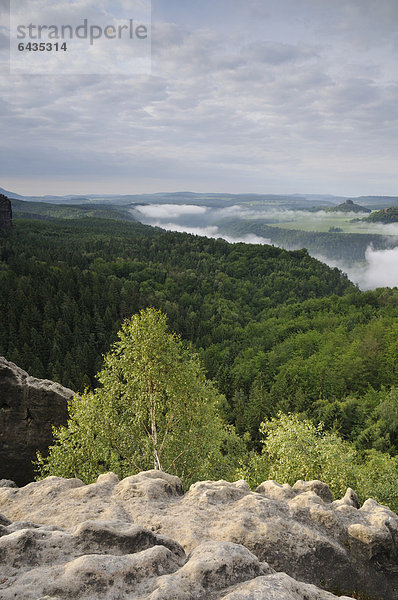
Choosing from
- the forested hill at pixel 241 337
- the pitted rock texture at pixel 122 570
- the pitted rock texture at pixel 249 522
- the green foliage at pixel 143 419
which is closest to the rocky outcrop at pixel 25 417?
the forested hill at pixel 241 337

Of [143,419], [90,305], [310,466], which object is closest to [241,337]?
[90,305]

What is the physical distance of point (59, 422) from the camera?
34156mm

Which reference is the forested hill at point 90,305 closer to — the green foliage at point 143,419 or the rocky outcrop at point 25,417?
the rocky outcrop at point 25,417

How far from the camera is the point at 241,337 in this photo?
137875 mm

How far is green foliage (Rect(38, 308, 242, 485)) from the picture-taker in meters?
24.6

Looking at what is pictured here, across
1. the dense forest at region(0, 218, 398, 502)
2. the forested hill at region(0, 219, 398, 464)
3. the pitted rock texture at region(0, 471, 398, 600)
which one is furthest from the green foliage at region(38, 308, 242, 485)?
the dense forest at region(0, 218, 398, 502)

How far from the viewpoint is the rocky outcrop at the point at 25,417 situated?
3306 cm

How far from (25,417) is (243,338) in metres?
109

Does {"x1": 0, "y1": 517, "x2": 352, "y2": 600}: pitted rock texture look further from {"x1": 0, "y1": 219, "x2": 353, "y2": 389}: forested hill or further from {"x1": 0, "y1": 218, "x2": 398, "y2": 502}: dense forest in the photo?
{"x1": 0, "y1": 219, "x2": 353, "y2": 389}: forested hill

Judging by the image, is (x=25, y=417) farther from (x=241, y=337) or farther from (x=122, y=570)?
(x=241, y=337)

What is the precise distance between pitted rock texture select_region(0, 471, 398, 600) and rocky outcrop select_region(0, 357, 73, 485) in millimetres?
16490

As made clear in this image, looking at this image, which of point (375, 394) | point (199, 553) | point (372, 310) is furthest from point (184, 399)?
point (372, 310)

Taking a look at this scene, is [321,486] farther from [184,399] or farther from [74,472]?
[74,472]

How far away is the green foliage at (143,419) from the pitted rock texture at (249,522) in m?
6.32
